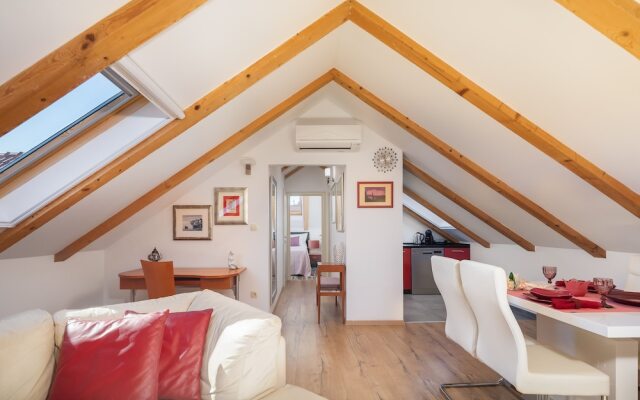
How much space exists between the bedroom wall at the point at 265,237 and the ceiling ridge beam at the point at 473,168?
1006 mm

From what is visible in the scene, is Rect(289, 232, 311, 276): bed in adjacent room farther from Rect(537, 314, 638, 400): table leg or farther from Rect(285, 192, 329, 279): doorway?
Rect(537, 314, 638, 400): table leg

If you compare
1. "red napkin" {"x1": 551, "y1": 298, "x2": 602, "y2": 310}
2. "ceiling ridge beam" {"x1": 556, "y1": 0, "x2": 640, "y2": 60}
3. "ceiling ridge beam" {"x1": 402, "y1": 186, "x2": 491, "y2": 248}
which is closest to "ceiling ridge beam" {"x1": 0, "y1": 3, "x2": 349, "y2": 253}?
"ceiling ridge beam" {"x1": 556, "y1": 0, "x2": 640, "y2": 60}

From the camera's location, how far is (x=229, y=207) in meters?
4.88

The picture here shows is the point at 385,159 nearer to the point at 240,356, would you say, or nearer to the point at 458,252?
the point at 458,252

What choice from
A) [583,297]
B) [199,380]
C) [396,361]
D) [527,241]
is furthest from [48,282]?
[527,241]

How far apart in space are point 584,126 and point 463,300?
52.3 inches

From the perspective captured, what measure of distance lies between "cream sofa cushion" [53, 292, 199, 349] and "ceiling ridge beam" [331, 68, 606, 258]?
263cm

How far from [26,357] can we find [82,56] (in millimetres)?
1315

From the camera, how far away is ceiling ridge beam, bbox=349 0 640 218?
102 inches

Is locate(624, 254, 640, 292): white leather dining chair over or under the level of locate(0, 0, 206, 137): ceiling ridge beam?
under

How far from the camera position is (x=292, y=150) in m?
4.93

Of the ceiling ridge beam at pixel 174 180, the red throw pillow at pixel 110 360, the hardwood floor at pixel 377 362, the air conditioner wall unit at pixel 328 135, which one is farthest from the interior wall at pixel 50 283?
the air conditioner wall unit at pixel 328 135

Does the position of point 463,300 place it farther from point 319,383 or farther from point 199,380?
point 199,380

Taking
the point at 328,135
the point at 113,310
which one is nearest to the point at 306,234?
the point at 328,135
